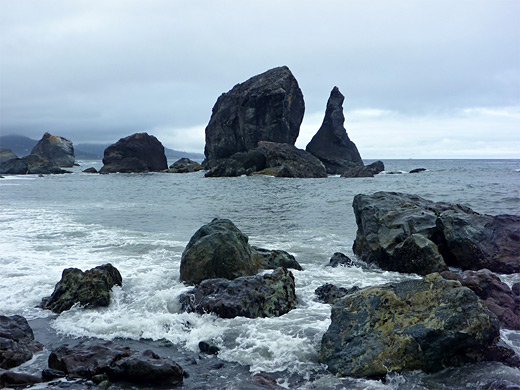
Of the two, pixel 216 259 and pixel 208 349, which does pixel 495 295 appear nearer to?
pixel 208 349

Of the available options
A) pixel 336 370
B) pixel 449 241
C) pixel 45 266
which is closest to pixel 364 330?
pixel 336 370

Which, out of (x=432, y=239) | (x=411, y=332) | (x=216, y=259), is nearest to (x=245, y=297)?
(x=216, y=259)

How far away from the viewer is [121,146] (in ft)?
298

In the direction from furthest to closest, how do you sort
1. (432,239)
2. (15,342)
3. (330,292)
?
(432,239) → (330,292) → (15,342)

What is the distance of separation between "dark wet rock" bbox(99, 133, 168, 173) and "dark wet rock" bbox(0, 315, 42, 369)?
84633mm

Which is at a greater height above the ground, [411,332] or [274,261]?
[411,332]

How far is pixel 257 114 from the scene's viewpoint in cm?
8856

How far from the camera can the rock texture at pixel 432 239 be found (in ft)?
37.5

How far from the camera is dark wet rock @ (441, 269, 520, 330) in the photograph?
7562 mm

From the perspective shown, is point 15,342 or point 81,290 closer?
point 15,342

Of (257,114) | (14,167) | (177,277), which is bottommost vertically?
(177,277)

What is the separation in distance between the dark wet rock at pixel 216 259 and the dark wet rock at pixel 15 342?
12.5ft

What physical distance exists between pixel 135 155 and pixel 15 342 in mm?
89125

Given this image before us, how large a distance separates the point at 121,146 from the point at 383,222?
84.7m
